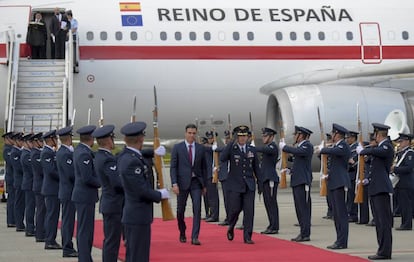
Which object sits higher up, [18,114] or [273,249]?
[18,114]

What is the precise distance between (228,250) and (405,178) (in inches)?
154

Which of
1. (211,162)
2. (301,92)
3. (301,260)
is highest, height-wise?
(301,92)

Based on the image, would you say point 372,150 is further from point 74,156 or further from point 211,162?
point 211,162

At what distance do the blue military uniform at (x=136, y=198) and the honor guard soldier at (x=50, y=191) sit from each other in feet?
13.8

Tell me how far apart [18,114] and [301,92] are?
6.06 m

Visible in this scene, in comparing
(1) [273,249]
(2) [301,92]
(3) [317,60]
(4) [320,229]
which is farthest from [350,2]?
(1) [273,249]

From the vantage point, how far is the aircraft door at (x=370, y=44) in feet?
76.1

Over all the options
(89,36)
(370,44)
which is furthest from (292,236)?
(370,44)

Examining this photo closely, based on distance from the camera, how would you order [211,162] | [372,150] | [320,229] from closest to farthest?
[372,150]
[320,229]
[211,162]

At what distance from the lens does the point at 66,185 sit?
12117mm

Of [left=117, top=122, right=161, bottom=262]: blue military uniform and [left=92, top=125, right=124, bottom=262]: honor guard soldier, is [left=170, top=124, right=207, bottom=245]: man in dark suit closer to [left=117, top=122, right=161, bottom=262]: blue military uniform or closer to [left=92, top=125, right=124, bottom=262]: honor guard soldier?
[left=92, top=125, right=124, bottom=262]: honor guard soldier

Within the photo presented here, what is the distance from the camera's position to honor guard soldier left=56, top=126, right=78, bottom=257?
1202 centimetres

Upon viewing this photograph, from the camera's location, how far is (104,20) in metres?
22.0

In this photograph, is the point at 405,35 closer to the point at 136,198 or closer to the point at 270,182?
the point at 270,182
